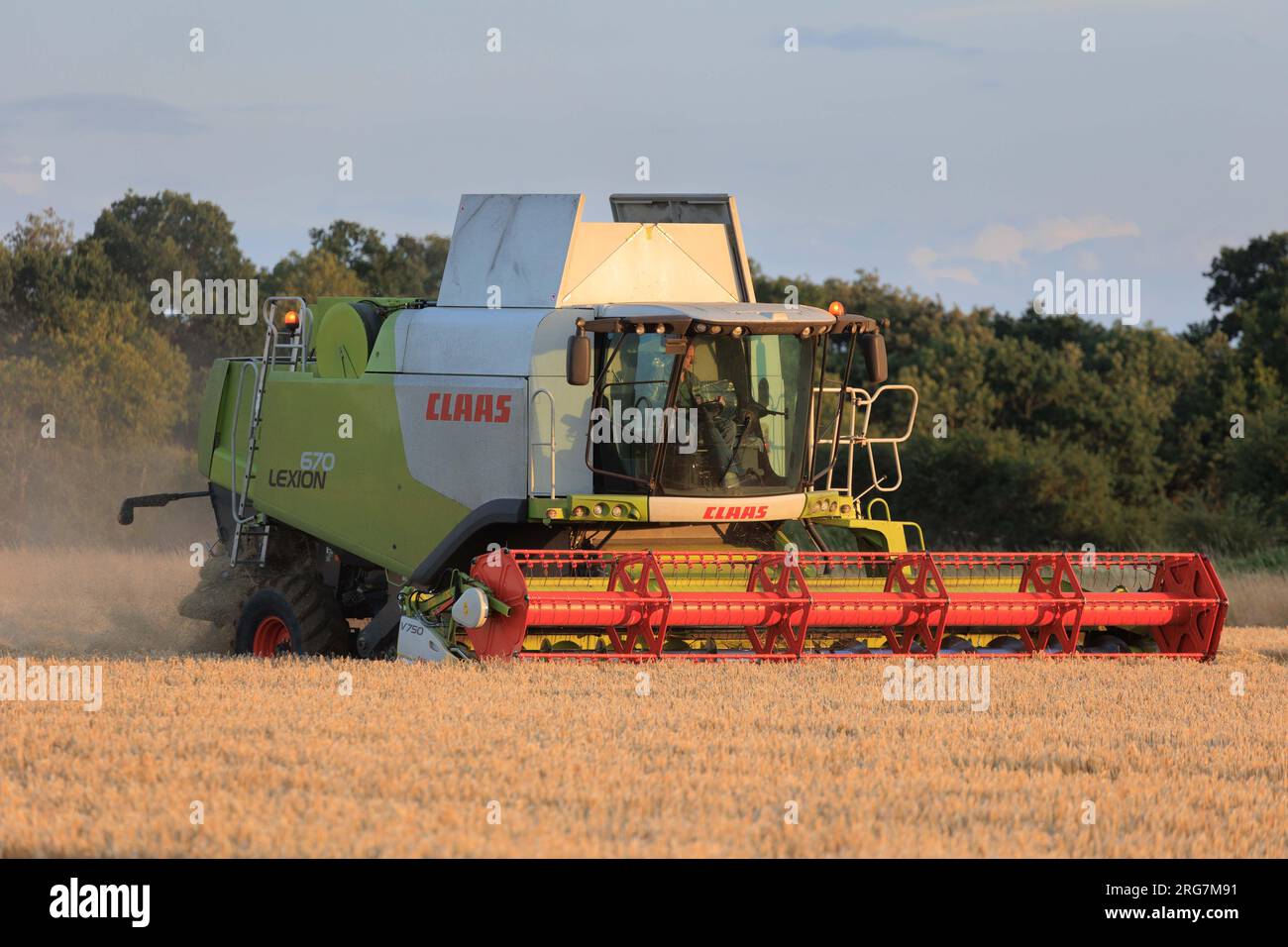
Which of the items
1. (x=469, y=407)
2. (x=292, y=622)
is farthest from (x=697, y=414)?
(x=292, y=622)

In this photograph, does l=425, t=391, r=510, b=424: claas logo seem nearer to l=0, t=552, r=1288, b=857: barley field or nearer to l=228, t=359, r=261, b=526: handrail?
l=0, t=552, r=1288, b=857: barley field

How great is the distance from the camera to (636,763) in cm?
570

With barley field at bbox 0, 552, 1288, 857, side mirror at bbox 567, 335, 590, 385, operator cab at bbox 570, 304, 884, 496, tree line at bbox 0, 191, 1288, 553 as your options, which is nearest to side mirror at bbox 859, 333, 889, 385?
operator cab at bbox 570, 304, 884, 496

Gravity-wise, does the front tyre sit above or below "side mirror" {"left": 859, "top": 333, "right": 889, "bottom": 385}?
below

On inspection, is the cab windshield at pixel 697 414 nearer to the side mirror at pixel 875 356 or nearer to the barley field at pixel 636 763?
the side mirror at pixel 875 356

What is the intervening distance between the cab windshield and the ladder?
2.56m

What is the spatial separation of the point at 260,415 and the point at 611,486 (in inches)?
116

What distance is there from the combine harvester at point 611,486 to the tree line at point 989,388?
56.8 ft

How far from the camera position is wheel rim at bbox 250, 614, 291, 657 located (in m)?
10.8

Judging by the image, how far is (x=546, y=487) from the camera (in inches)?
A: 372

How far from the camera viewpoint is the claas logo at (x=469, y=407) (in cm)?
958

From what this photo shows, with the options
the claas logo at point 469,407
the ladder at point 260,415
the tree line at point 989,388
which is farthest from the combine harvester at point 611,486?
the tree line at point 989,388
